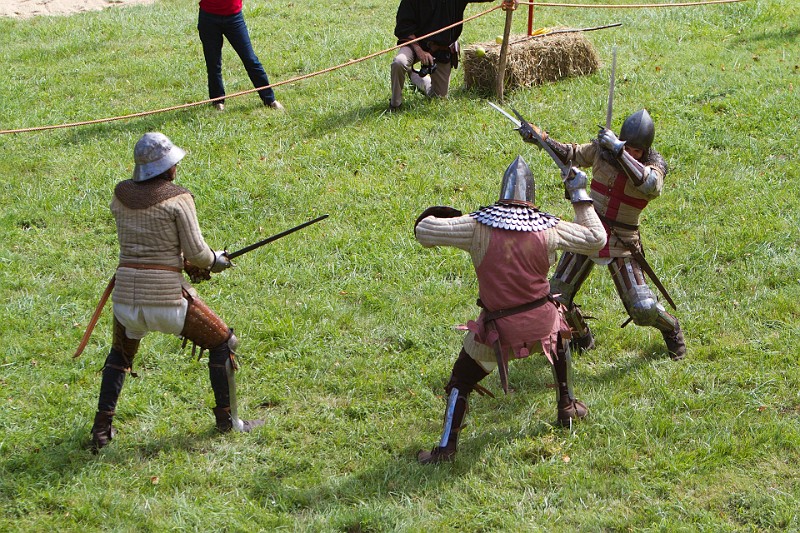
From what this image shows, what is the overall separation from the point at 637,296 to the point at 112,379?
3.27 meters

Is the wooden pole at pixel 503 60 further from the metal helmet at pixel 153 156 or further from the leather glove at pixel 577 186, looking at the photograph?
the metal helmet at pixel 153 156

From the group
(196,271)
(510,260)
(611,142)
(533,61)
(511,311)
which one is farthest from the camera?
(533,61)

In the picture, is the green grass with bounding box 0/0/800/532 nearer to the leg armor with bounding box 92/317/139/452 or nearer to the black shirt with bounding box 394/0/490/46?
the leg armor with bounding box 92/317/139/452

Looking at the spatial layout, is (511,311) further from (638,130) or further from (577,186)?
(638,130)

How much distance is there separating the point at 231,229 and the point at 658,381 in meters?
3.88

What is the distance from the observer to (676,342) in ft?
20.1

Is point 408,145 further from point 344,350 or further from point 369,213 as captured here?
point 344,350

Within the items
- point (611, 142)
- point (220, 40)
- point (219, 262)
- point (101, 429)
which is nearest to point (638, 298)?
point (611, 142)

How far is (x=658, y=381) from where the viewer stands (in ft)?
19.4

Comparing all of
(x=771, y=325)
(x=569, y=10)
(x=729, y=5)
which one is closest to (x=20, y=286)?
(x=771, y=325)

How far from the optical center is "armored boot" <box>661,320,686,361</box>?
6.12m

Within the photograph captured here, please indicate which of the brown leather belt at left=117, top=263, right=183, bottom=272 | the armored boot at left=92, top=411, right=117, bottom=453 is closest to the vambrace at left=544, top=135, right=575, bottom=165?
the brown leather belt at left=117, top=263, right=183, bottom=272

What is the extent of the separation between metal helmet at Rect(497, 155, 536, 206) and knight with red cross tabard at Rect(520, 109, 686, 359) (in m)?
0.97

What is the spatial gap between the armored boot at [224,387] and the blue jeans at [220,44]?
542 centimetres
